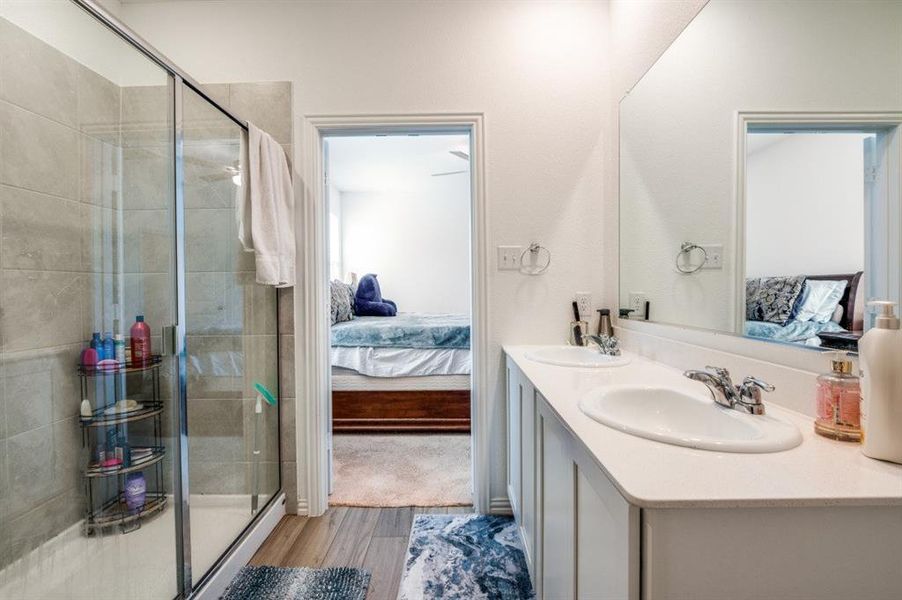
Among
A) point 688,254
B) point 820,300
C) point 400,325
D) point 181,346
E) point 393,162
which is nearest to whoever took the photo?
point 820,300

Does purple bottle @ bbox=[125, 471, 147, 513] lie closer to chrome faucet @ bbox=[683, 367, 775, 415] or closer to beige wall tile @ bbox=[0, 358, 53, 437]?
beige wall tile @ bbox=[0, 358, 53, 437]

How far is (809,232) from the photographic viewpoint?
83cm

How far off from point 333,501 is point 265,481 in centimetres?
37

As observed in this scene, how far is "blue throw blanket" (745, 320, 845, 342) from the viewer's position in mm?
828

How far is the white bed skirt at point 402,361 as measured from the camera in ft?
9.57

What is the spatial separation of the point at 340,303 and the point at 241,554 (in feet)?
7.71

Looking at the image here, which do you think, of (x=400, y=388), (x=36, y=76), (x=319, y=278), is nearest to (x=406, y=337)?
(x=400, y=388)

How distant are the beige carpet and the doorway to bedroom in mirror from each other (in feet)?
5.40

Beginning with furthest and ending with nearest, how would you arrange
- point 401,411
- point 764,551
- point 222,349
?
point 401,411 → point 222,349 → point 764,551

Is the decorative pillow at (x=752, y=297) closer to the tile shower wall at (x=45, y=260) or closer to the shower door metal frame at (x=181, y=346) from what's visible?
the shower door metal frame at (x=181, y=346)

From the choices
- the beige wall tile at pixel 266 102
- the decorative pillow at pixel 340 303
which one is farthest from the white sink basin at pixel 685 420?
the decorative pillow at pixel 340 303

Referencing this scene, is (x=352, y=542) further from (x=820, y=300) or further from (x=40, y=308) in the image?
(x=820, y=300)

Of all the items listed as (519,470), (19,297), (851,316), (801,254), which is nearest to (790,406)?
(851,316)

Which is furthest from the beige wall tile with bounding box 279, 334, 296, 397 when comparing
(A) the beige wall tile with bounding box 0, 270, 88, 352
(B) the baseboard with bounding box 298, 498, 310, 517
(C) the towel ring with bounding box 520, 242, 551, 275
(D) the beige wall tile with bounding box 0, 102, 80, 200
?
(C) the towel ring with bounding box 520, 242, 551, 275
